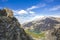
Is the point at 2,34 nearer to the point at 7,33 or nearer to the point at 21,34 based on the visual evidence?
the point at 7,33

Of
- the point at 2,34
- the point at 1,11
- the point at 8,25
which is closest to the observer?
the point at 2,34

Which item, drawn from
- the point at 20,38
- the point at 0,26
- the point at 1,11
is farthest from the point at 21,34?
the point at 1,11

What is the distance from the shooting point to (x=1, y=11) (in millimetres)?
81062

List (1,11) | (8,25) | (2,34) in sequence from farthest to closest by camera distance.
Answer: (1,11)
(8,25)
(2,34)

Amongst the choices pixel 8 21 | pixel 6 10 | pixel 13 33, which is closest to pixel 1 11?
pixel 6 10

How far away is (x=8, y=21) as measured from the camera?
71375 mm

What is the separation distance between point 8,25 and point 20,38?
7.86 metres

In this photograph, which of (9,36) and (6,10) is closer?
(9,36)

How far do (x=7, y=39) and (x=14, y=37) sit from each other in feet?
13.4

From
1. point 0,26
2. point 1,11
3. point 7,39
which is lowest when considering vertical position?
point 7,39

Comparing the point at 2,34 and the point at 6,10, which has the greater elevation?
the point at 6,10

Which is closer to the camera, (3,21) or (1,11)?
(3,21)

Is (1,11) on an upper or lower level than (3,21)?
upper

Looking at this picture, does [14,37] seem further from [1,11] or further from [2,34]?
[1,11]
